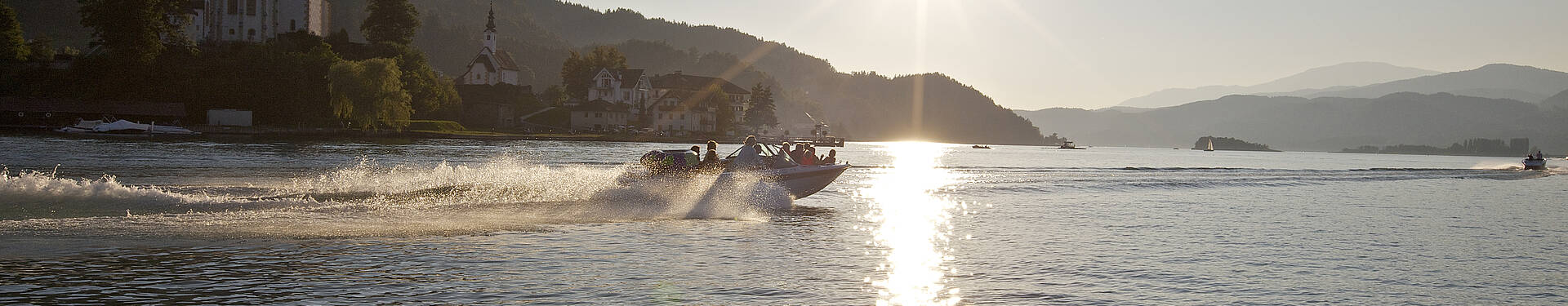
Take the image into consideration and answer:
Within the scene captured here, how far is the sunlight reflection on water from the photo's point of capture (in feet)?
40.9

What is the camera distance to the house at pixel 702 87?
172m

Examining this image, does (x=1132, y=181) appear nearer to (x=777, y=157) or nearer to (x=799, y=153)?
(x=799, y=153)

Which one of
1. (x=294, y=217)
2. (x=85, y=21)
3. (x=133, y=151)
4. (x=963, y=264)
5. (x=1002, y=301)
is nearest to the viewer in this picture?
(x=1002, y=301)

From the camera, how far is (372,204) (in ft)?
72.1

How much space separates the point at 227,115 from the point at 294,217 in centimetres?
8835

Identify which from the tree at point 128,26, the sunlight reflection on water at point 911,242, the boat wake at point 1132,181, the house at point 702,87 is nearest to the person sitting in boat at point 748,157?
the sunlight reflection on water at point 911,242

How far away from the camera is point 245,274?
473 inches

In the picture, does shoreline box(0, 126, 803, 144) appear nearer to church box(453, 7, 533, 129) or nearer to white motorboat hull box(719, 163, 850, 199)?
church box(453, 7, 533, 129)

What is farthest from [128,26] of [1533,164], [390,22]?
[1533,164]

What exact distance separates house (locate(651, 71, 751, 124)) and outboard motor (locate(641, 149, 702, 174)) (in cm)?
13855

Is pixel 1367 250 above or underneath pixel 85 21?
underneath

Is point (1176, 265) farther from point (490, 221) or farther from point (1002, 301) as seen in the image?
point (490, 221)

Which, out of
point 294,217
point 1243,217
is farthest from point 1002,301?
point 1243,217

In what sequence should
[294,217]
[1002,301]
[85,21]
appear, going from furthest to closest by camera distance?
[85,21] → [294,217] → [1002,301]
